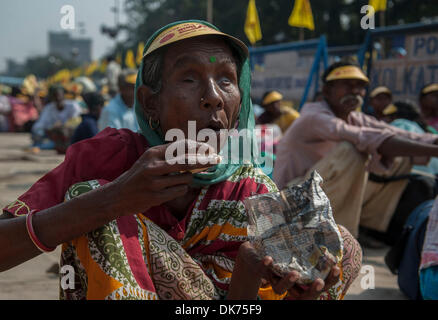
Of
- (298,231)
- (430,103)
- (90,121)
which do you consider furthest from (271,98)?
(298,231)

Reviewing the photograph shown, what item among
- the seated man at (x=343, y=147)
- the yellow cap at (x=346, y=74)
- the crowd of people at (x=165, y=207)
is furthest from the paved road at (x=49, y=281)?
the yellow cap at (x=346, y=74)

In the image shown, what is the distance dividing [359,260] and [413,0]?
22.3 metres

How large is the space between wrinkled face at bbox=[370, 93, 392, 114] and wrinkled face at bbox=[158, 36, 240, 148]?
227 inches

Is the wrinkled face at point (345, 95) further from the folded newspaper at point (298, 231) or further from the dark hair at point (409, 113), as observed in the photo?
the folded newspaper at point (298, 231)

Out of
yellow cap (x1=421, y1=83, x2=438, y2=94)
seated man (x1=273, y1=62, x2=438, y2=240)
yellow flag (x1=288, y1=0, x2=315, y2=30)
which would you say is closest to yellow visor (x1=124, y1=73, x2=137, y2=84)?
seated man (x1=273, y1=62, x2=438, y2=240)

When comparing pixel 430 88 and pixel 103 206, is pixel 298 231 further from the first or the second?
pixel 430 88

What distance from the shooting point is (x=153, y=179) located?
1144mm

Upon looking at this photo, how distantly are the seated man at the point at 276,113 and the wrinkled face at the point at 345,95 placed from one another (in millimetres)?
3256

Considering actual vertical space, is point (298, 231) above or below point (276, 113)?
above

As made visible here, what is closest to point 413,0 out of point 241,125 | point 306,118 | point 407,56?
point 407,56

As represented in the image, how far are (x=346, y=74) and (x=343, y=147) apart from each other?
637 mm

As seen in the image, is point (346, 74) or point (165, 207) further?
point (346, 74)
